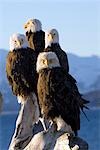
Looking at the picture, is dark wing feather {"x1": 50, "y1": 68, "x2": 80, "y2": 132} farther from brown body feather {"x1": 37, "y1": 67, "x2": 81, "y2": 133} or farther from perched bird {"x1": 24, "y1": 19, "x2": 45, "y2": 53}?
perched bird {"x1": 24, "y1": 19, "x2": 45, "y2": 53}

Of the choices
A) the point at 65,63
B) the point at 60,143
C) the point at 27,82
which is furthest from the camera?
the point at 65,63

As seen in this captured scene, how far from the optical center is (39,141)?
816 cm

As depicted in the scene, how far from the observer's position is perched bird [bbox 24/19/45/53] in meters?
10.8

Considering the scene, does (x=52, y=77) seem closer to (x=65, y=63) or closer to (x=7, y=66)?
(x=7, y=66)

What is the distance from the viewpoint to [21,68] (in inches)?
382

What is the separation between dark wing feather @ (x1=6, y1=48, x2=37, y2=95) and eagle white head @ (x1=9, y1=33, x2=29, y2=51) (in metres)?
0.05

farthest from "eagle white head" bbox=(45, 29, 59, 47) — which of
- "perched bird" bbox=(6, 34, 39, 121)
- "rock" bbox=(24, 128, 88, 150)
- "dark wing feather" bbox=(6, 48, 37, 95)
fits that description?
"rock" bbox=(24, 128, 88, 150)

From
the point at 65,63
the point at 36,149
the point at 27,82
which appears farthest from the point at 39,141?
the point at 65,63

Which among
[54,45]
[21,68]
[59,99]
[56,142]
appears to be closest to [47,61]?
[59,99]

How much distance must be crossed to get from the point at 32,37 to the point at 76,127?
259 cm

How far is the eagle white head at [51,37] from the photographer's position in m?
10.7

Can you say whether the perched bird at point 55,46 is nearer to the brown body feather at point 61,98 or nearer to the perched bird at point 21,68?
the perched bird at point 21,68

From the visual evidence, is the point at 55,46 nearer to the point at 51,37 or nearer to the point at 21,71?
the point at 51,37

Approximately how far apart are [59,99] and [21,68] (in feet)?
4.81
